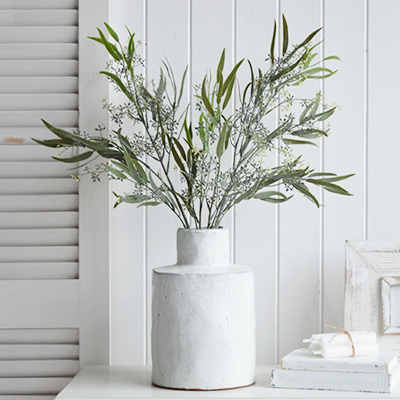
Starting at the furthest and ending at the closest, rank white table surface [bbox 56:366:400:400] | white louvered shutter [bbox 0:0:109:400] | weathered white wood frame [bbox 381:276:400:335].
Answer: white louvered shutter [bbox 0:0:109:400] < weathered white wood frame [bbox 381:276:400:335] < white table surface [bbox 56:366:400:400]

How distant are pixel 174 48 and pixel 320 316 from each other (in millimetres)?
753

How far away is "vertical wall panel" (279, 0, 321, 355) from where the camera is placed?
4.09 feet

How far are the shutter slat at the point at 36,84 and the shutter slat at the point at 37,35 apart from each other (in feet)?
0.31

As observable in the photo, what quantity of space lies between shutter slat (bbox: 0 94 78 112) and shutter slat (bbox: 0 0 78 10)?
0.22 metres

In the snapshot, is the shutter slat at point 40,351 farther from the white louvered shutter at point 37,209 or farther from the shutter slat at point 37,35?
the shutter slat at point 37,35

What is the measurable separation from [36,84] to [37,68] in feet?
0.13

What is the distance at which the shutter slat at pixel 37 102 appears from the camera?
48.8 inches

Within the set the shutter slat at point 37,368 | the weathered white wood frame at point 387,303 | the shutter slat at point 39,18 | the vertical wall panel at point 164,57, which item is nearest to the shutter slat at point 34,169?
the vertical wall panel at point 164,57

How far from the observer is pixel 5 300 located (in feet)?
3.98

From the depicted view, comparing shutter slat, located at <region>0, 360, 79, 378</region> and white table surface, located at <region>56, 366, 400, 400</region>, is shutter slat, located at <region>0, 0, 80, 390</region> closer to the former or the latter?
shutter slat, located at <region>0, 360, 79, 378</region>

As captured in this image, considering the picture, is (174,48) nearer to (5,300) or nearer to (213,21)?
Result: (213,21)

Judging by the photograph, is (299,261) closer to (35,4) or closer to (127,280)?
(127,280)

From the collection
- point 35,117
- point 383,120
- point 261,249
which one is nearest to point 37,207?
point 35,117

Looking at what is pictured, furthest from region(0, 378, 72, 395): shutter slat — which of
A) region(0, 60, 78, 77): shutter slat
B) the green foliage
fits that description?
region(0, 60, 78, 77): shutter slat
